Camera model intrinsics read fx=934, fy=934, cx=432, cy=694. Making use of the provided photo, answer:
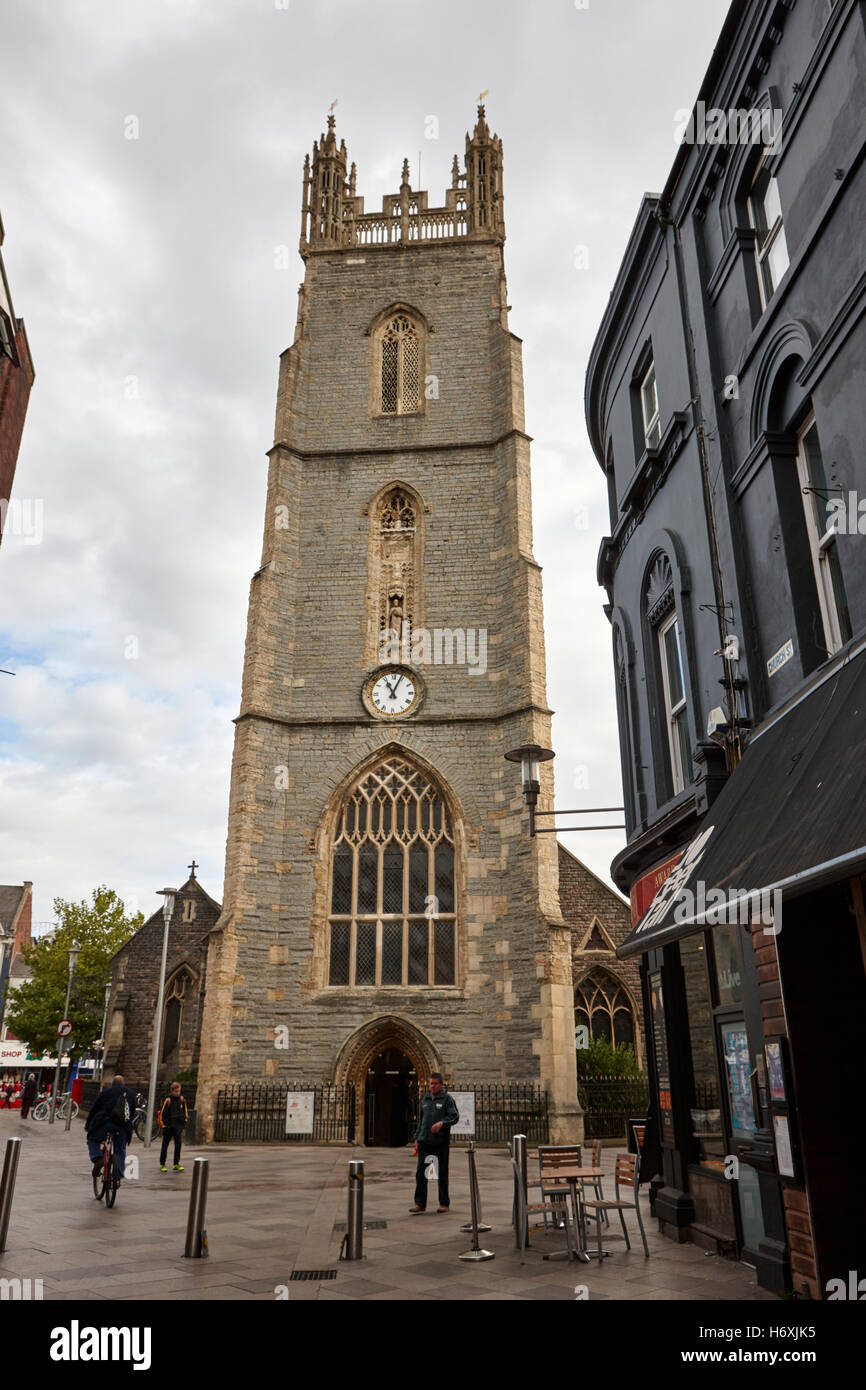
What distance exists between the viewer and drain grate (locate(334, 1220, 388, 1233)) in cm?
940

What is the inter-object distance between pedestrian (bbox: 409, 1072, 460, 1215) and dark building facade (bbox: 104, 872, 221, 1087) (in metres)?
20.2

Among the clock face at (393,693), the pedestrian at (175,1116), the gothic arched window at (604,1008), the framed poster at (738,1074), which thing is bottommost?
the pedestrian at (175,1116)

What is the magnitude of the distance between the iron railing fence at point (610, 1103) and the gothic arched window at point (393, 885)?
4056mm

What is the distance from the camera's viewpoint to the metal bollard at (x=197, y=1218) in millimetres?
7781

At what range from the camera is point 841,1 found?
23.0 ft

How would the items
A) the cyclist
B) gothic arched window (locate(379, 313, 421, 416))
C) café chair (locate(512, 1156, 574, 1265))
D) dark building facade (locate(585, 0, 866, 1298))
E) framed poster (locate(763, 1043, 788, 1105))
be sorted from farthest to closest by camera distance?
gothic arched window (locate(379, 313, 421, 416))
the cyclist
café chair (locate(512, 1156, 574, 1265))
framed poster (locate(763, 1043, 788, 1105))
dark building facade (locate(585, 0, 866, 1298))

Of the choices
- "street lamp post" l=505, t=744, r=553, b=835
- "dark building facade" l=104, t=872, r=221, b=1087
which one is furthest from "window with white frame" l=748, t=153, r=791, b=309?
"dark building facade" l=104, t=872, r=221, b=1087

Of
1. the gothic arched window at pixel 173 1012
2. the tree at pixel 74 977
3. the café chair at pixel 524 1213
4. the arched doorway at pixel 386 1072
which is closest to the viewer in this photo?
the café chair at pixel 524 1213

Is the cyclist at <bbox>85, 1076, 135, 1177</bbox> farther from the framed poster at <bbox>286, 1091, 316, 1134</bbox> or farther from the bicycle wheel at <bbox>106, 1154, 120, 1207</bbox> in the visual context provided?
the framed poster at <bbox>286, 1091, 316, 1134</bbox>

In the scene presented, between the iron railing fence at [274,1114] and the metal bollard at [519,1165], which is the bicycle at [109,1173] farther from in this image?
the iron railing fence at [274,1114]

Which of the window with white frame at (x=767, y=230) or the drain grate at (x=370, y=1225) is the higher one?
the window with white frame at (x=767, y=230)

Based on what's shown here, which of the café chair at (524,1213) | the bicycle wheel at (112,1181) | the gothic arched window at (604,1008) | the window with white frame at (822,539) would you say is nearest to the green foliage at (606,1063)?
the gothic arched window at (604,1008)

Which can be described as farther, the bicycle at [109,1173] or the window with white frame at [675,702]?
the bicycle at [109,1173]
